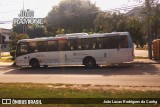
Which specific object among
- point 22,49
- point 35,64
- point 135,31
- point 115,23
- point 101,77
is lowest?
point 101,77

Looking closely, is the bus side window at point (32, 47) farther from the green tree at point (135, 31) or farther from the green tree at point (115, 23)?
the green tree at point (135, 31)

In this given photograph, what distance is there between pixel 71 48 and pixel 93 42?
1934mm

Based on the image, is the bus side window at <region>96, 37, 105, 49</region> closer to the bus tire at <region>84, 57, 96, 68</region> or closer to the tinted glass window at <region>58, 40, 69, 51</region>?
the bus tire at <region>84, 57, 96, 68</region>

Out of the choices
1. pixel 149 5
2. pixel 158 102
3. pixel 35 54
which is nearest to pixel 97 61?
pixel 35 54

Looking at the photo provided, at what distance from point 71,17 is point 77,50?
43.8m

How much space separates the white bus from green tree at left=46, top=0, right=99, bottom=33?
4018 cm

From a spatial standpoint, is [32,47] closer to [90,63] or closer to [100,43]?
[90,63]

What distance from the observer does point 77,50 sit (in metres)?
25.1

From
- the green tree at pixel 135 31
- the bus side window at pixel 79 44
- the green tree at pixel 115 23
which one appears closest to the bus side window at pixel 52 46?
the bus side window at pixel 79 44

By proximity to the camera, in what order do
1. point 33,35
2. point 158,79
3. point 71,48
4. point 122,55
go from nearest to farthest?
1. point 158,79
2. point 122,55
3. point 71,48
4. point 33,35

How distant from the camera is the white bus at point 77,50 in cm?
2378

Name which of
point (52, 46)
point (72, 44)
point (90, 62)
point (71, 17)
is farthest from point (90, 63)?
point (71, 17)

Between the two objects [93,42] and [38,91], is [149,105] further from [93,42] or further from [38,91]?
[93,42]

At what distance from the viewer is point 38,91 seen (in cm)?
1288
